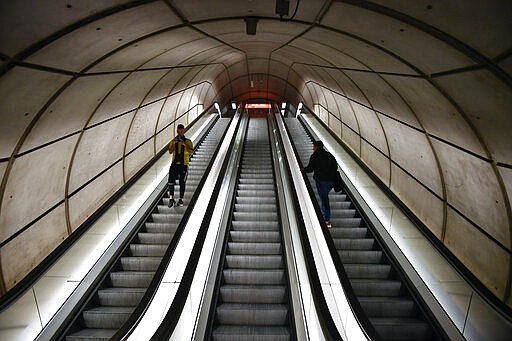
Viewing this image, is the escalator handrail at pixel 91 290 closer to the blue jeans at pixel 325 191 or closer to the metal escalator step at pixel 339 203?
the blue jeans at pixel 325 191

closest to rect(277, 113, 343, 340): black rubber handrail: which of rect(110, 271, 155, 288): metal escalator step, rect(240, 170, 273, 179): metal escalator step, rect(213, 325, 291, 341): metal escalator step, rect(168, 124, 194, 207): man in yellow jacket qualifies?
rect(213, 325, 291, 341): metal escalator step

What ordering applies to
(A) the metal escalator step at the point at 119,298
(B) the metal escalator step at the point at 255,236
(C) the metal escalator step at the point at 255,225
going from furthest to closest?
1. (C) the metal escalator step at the point at 255,225
2. (B) the metal escalator step at the point at 255,236
3. (A) the metal escalator step at the point at 119,298

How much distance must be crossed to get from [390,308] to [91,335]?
3.81 meters

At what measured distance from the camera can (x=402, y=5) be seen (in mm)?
2971

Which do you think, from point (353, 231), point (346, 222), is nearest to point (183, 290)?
point (353, 231)

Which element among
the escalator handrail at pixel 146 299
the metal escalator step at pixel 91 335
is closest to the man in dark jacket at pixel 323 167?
the escalator handrail at pixel 146 299

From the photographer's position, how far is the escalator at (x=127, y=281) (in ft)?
14.2

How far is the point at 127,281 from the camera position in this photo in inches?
197

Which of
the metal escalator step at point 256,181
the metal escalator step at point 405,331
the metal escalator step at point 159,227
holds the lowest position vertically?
the metal escalator step at point 405,331

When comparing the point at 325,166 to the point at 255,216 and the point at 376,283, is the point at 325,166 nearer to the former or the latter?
the point at 255,216

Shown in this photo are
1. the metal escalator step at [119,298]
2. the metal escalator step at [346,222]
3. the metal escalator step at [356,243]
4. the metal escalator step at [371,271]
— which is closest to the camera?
the metal escalator step at [119,298]

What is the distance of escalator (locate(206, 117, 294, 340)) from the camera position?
417 centimetres

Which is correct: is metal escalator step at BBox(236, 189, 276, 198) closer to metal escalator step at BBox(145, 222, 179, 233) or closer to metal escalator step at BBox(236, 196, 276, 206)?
metal escalator step at BBox(236, 196, 276, 206)

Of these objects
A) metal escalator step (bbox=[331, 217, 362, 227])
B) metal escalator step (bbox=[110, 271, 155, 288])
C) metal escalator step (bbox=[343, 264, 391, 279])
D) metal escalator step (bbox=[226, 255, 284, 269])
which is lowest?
metal escalator step (bbox=[343, 264, 391, 279])
